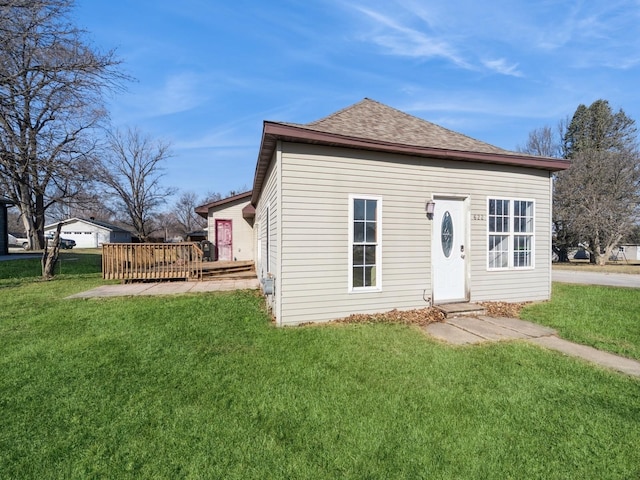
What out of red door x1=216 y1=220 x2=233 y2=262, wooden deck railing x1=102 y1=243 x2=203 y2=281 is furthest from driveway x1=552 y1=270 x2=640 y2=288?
red door x1=216 y1=220 x2=233 y2=262

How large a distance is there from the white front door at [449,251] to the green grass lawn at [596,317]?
4.09 feet

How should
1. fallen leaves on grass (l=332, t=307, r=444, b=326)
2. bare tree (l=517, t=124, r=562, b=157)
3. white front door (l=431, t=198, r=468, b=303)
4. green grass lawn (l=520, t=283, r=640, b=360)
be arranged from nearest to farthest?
green grass lawn (l=520, t=283, r=640, b=360) < fallen leaves on grass (l=332, t=307, r=444, b=326) < white front door (l=431, t=198, r=468, b=303) < bare tree (l=517, t=124, r=562, b=157)

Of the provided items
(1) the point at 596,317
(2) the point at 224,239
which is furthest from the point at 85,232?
(1) the point at 596,317

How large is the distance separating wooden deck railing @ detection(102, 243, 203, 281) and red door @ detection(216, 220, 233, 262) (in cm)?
493

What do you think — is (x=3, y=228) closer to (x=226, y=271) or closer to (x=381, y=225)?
(x=226, y=271)

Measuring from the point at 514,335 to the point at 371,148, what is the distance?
12.1 feet

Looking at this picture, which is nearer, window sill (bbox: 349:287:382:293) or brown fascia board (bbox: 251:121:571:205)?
brown fascia board (bbox: 251:121:571:205)

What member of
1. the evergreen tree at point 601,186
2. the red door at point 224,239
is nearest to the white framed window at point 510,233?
the red door at point 224,239

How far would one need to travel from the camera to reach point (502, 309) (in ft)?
20.0

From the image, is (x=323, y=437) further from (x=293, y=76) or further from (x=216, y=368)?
(x=293, y=76)

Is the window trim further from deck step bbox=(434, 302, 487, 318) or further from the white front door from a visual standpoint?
deck step bbox=(434, 302, 487, 318)

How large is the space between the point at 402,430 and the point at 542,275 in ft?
21.1

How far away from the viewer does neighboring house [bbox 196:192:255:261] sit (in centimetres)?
1583

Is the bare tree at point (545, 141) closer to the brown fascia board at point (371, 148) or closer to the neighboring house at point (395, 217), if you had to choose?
the brown fascia board at point (371, 148)
